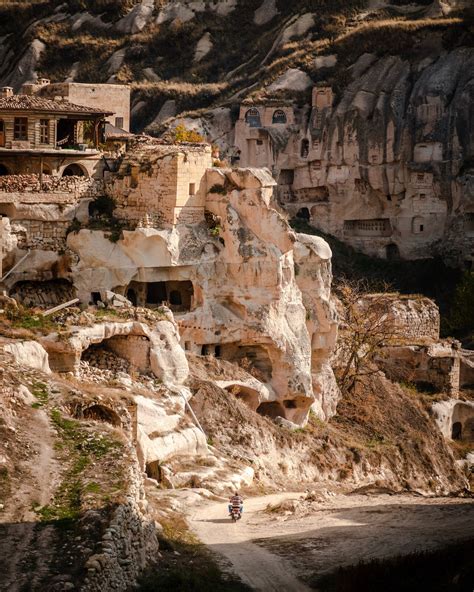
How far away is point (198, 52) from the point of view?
289 feet

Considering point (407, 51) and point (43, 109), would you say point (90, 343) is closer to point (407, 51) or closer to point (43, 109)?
point (43, 109)

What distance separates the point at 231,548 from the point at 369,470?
15.8 m

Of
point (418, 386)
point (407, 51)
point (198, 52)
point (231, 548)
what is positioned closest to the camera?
point (231, 548)

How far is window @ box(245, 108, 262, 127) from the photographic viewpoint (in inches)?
3159

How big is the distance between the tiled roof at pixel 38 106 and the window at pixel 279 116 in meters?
30.9

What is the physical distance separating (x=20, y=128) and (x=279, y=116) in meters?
33.5

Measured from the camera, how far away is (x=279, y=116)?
266ft

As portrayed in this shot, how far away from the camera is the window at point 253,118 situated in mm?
80250

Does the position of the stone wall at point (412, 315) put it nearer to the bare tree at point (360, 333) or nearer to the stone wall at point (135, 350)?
the bare tree at point (360, 333)

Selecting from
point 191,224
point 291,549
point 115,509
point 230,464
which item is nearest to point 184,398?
point 230,464

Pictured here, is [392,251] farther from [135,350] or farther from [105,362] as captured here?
[105,362]

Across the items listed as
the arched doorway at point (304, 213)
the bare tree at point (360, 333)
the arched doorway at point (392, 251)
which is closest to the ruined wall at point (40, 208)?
the bare tree at point (360, 333)

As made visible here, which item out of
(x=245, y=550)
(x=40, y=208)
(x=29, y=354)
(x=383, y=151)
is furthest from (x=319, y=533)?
(x=383, y=151)

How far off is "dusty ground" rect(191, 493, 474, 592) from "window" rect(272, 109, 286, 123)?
41112 mm
